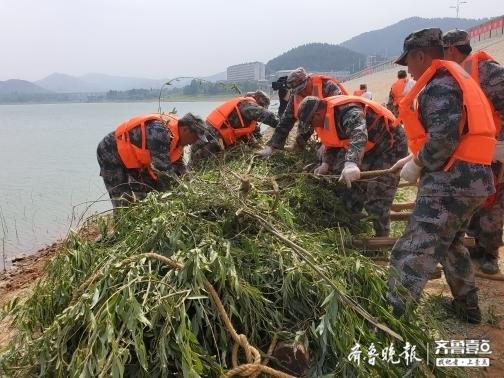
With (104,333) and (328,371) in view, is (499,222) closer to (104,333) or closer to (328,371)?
(328,371)

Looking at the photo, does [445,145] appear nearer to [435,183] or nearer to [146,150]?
[435,183]

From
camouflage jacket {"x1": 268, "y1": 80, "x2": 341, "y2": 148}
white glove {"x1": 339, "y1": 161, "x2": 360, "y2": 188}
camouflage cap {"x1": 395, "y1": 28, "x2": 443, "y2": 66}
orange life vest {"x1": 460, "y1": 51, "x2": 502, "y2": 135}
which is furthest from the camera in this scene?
camouflage jacket {"x1": 268, "y1": 80, "x2": 341, "y2": 148}

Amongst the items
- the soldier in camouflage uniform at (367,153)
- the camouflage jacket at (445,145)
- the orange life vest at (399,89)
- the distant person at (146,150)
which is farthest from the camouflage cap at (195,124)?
the orange life vest at (399,89)

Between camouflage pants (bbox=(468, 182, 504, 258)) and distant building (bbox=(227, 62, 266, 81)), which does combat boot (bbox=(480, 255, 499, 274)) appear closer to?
camouflage pants (bbox=(468, 182, 504, 258))

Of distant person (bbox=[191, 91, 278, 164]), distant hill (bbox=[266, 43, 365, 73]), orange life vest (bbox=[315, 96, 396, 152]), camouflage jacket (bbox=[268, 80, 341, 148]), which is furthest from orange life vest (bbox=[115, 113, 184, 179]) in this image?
distant hill (bbox=[266, 43, 365, 73])

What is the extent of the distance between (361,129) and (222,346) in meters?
2.46

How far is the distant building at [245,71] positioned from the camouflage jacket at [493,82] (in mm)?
5277

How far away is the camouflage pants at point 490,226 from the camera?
13.9ft

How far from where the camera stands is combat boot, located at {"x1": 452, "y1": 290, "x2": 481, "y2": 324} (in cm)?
339

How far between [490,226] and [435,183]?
5.78 ft

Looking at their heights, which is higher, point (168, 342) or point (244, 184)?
point (244, 184)

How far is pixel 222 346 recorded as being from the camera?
2195mm

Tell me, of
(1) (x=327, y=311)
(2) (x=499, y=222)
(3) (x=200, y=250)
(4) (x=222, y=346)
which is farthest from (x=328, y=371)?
(2) (x=499, y=222)

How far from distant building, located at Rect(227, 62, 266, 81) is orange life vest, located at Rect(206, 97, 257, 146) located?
307cm
